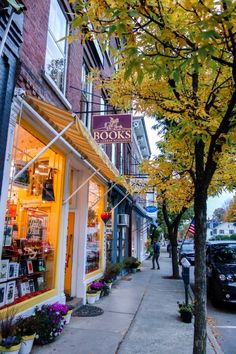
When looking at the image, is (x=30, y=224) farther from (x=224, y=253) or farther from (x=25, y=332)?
(x=224, y=253)

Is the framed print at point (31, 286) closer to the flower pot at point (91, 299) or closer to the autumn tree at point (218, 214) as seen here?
the flower pot at point (91, 299)

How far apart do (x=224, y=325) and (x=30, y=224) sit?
16.8 ft

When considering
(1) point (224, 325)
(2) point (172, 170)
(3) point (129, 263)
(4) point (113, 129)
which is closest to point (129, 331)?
(1) point (224, 325)

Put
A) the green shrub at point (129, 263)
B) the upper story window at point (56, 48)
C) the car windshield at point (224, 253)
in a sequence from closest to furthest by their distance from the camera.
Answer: the upper story window at point (56, 48) < the car windshield at point (224, 253) < the green shrub at point (129, 263)

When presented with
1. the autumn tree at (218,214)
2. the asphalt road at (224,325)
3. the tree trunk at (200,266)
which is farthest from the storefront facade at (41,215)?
the autumn tree at (218,214)

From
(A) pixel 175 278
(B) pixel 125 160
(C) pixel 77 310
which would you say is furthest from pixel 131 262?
Answer: (C) pixel 77 310

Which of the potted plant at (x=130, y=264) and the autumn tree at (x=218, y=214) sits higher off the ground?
the autumn tree at (x=218, y=214)

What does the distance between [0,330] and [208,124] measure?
13.8 feet

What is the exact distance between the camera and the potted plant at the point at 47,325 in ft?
17.8

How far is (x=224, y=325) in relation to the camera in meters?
7.66

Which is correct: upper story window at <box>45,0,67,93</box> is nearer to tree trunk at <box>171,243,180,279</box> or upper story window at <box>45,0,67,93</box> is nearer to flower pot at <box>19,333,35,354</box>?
flower pot at <box>19,333,35,354</box>

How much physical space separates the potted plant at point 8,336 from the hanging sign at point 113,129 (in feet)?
15.3

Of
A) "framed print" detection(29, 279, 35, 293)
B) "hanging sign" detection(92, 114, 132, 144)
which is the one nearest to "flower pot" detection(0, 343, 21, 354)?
"framed print" detection(29, 279, 35, 293)

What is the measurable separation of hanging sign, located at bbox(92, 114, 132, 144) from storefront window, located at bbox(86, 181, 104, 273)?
7.29ft
